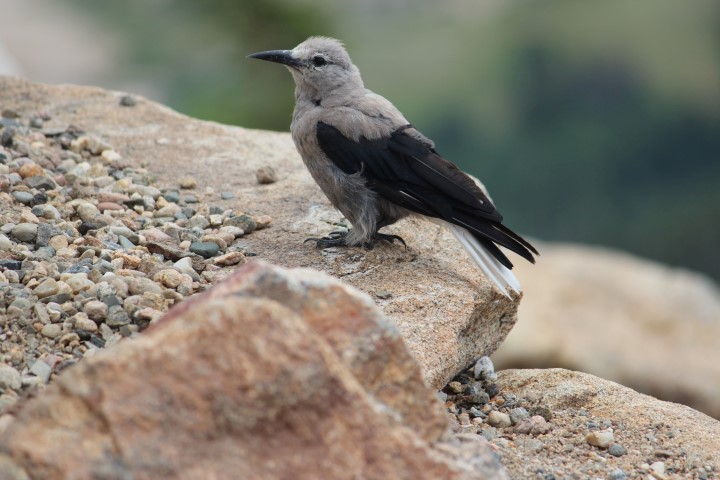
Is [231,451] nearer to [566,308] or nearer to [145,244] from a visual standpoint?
[145,244]

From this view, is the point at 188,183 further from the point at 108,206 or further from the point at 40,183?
the point at 40,183

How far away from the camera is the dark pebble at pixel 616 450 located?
3.52 meters

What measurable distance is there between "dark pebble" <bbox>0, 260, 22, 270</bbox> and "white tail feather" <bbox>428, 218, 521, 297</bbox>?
199 cm

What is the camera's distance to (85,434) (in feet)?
6.93

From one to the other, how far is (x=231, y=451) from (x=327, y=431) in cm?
25

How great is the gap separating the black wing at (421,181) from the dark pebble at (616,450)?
1.04m

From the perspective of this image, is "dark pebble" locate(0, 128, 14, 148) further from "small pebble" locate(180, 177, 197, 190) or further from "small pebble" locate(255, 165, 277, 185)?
"small pebble" locate(255, 165, 277, 185)

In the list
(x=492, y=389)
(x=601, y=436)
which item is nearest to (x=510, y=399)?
(x=492, y=389)

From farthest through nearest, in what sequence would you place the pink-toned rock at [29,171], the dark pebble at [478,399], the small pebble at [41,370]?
the pink-toned rock at [29,171]
the dark pebble at [478,399]
the small pebble at [41,370]

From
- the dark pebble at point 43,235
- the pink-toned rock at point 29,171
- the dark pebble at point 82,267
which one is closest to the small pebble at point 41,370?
the dark pebble at point 82,267

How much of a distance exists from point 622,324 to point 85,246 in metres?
7.31

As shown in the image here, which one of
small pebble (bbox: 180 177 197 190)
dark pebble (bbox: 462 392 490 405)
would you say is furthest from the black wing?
small pebble (bbox: 180 177 197 190)

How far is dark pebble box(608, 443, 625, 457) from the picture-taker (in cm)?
352

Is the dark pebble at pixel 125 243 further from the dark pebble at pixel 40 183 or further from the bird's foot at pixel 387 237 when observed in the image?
the bird's foot at pixel 387 237
